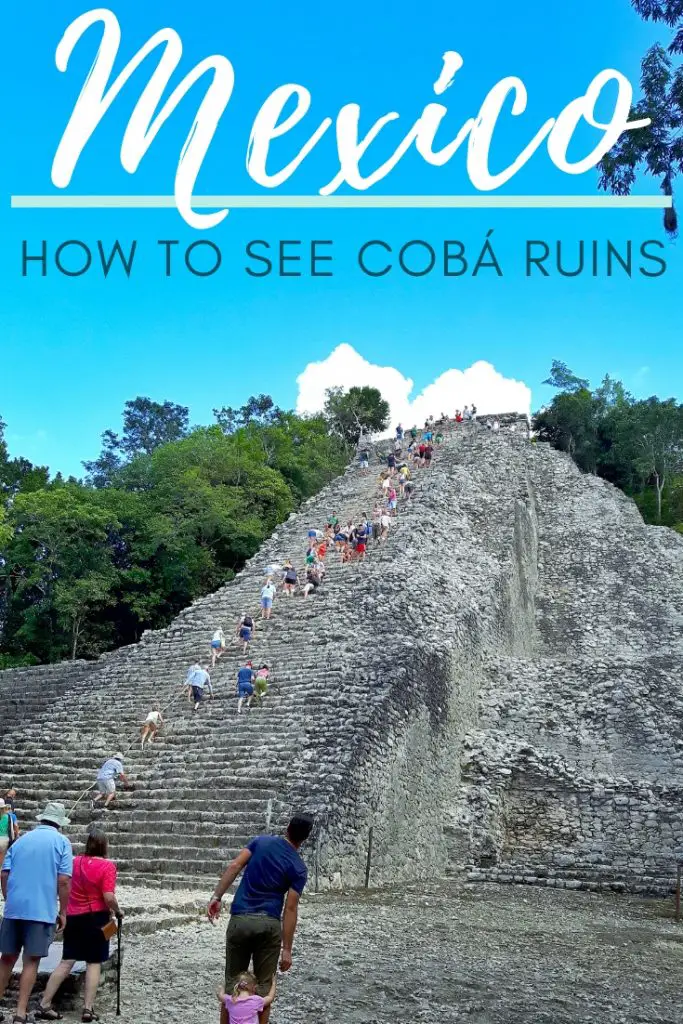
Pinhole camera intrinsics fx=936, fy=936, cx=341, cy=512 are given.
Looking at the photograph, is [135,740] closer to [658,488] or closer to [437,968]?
[437,968]

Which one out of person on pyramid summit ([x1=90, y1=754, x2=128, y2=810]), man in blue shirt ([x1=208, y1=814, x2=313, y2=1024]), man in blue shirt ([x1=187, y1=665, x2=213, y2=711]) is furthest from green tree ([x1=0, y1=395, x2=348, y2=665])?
man in blue shirt ([x1=208, y1=814, x2=313, y2=1024])

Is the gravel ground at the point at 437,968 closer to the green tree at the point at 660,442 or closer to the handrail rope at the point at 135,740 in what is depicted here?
the handrail rope at the point at 135,740

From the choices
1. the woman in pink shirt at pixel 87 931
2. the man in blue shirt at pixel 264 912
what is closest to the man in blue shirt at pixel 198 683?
the woman in pink shirt at pixel 87 931

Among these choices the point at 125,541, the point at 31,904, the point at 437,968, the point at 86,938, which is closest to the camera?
the point at 31,904

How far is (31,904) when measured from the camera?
17.2 feet

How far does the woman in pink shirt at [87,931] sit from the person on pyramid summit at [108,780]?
7.12 metres

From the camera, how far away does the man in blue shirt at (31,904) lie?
525cm

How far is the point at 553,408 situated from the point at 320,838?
127 feet

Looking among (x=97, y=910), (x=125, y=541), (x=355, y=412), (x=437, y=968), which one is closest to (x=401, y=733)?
(x=437, y=968)

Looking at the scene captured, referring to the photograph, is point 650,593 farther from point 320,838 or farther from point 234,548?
point 320,838

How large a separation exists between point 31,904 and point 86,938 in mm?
389

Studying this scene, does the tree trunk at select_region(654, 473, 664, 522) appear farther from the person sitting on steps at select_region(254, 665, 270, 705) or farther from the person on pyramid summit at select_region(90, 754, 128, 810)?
the person on pyramid summit at select_region(90, 754, 128, 810)

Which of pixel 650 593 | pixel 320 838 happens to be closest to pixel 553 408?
pixel 650 593

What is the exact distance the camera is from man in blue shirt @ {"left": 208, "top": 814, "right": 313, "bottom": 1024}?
459 cm
